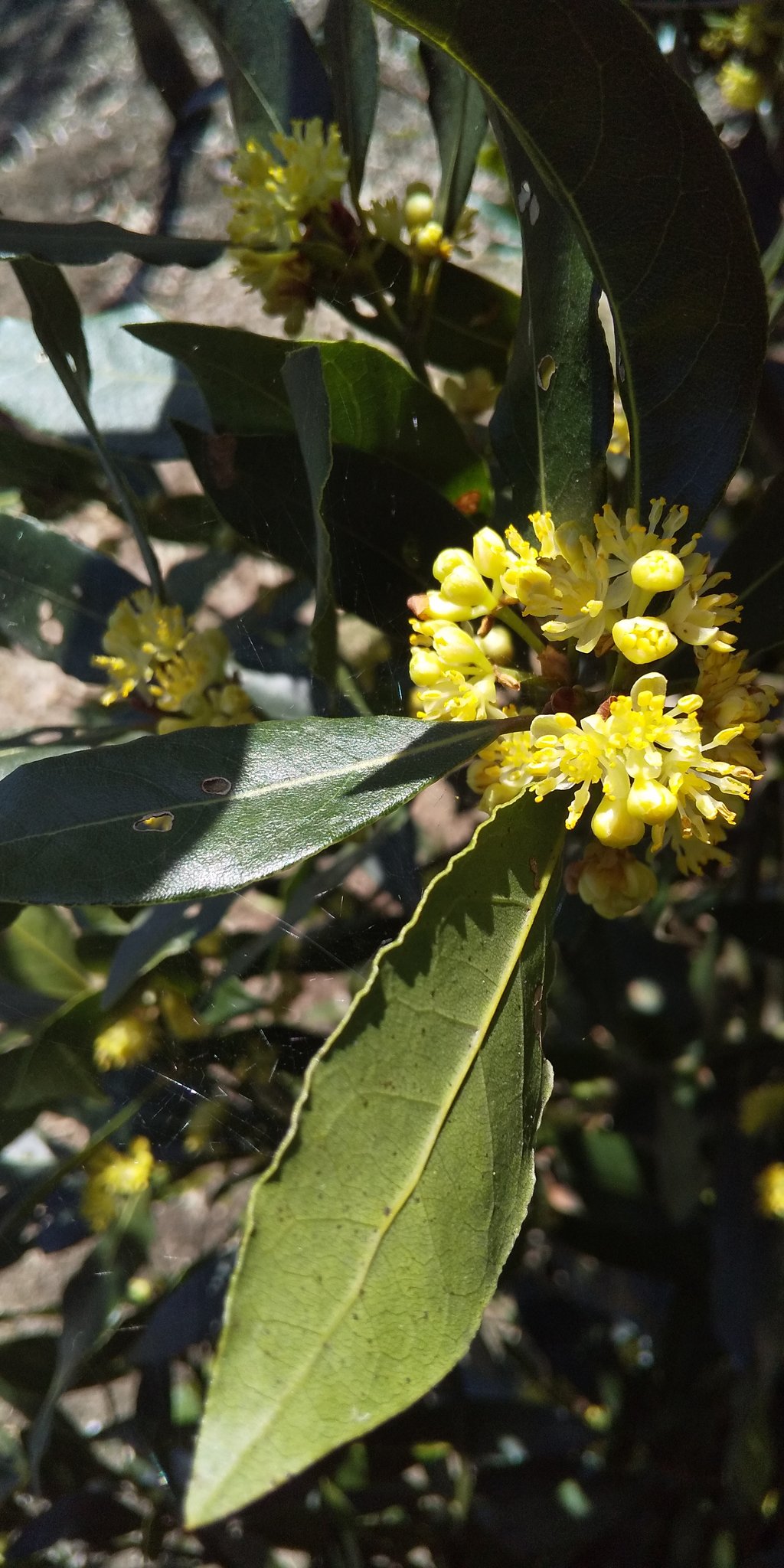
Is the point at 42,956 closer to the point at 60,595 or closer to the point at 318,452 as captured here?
the point at 60,595

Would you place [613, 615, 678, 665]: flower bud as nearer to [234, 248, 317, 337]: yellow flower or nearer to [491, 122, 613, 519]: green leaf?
[491, 122, 613, 519]: green leaf

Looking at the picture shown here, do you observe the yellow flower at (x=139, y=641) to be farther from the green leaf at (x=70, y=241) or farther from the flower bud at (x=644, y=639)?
the flower bud at (x=644, y=639)

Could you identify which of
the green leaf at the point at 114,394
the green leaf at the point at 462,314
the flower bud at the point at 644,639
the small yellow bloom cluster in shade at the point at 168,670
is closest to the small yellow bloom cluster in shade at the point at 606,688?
the flower bud at the point at 644,639

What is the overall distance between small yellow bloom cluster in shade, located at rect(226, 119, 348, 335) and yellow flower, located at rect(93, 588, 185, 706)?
0.33m

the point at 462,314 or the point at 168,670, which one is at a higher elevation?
the point at 462,314

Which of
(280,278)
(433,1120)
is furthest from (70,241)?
(433,1120)

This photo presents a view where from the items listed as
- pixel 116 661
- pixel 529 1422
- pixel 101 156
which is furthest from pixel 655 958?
pixel 101 156

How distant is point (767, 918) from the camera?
1415mm

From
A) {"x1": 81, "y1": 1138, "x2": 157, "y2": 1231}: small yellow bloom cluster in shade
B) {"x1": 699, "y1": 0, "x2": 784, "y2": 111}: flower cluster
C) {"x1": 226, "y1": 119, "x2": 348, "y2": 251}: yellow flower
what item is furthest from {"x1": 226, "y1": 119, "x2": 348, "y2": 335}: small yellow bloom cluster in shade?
{"x1": 81, "y1": 1138, "x2": 157, "y2": 1231}: small yellow bloom cluster in shade

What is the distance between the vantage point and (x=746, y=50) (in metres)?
1.53

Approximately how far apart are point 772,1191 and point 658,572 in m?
1.17

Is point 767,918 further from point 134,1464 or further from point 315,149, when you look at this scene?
point 134,1464

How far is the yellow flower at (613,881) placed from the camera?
0.82m

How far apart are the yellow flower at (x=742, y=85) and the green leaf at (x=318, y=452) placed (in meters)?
1.11
